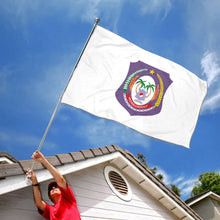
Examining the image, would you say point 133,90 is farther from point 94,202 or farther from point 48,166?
point 94,202

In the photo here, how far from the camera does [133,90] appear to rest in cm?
399

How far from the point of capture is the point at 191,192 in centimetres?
3562

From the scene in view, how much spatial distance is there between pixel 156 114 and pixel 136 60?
3.87 feet

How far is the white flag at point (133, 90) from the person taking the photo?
12.1 ft

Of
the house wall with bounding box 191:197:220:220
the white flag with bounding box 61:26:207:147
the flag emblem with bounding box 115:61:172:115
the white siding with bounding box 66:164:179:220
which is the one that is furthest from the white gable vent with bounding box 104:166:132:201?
the house wall with bounding box 191:197:220:220

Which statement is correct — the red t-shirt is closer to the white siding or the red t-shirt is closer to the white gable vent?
the white siding

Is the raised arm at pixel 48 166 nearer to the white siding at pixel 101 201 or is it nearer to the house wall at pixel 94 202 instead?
the house wall at pixel 94 202

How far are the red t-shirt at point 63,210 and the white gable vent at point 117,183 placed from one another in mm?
1903

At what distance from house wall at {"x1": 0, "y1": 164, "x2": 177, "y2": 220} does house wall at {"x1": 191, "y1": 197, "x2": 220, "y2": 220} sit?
11297 millimetres

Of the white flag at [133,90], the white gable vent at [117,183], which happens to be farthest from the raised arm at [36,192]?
the white gable vent at [117,183]

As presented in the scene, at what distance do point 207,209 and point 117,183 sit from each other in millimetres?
13185

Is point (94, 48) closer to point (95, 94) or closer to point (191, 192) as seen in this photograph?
point (95, 94)

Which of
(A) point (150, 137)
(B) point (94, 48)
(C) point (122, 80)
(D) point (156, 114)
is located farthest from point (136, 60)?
(A) point (150, 137)

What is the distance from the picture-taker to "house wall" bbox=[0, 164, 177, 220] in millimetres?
3061
